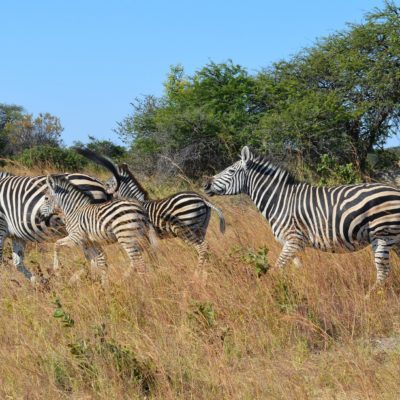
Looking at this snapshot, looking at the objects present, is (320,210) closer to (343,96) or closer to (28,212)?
(28,212)

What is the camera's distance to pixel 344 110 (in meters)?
24.8

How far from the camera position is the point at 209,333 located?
651 cm

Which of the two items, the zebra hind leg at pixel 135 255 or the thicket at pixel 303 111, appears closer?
the zebra hind leg at pixel 135 255

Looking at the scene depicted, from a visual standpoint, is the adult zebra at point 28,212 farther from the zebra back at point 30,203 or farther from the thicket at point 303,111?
the thicket at point 303,111

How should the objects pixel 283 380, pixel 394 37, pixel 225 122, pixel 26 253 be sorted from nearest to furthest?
pixel 283 380, pixel 26 253, pixel 394 37, pixel 225 122

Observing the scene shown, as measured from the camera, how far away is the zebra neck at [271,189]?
9.11 metres

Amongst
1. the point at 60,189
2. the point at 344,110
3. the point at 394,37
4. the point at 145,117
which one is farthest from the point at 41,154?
the point at 60,189

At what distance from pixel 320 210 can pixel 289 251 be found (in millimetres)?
547

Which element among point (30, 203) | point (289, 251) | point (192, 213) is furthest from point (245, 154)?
point (30, 203)

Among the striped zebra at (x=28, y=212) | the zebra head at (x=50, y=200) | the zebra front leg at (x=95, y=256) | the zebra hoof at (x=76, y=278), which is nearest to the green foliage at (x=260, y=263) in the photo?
the zebra hoof at (x=76, y=278)

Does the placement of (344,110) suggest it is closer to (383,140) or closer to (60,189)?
(383,140)

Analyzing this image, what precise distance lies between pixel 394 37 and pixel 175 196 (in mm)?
16157

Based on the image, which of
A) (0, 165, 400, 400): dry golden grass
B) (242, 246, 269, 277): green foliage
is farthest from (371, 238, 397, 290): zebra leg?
(242, 246, 269, 277): green foliage

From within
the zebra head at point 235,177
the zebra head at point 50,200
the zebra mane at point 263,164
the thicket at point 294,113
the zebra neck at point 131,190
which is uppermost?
the thicket at point 294,113
